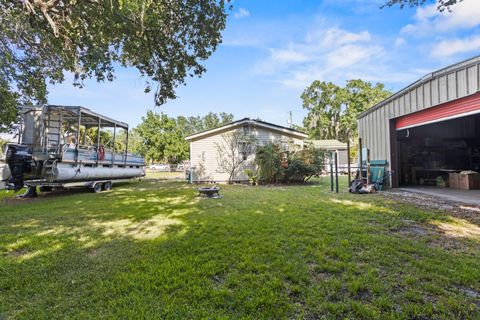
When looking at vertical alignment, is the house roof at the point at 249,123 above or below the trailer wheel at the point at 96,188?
above

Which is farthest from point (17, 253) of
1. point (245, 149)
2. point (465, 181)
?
point (465, 181)

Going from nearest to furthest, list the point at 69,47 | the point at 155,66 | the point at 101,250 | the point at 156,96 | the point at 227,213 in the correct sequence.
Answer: the point at 101,250 → the point at 227,213 → the point at 69,47 → the point at 155,66 → the point at 156,96

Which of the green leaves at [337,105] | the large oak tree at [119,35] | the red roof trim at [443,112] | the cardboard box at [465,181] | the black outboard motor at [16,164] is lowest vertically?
the cardboard box at [465,181]

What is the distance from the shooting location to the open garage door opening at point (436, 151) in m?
9.27

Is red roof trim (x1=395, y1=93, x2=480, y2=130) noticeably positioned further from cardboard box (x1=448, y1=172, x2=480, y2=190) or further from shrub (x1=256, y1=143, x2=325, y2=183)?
shrub (x1=256, y1=143, x2=325, y2=183)

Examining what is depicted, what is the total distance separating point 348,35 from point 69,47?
1197cm

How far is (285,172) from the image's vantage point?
11758 millimetres

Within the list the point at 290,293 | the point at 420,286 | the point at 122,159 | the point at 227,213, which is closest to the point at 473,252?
the point at 420,286

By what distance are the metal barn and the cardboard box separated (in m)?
0.18

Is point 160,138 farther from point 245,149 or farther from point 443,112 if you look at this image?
point 443,112

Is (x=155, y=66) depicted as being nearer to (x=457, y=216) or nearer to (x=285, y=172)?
(x=285, y=172)

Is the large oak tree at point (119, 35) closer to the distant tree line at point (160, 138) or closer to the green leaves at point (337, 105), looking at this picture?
the distant tree line at point (160, 138)

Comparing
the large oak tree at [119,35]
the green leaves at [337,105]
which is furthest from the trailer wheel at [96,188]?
the green leaves at [337,105]

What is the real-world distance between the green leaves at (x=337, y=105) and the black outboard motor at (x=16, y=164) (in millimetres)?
32209
